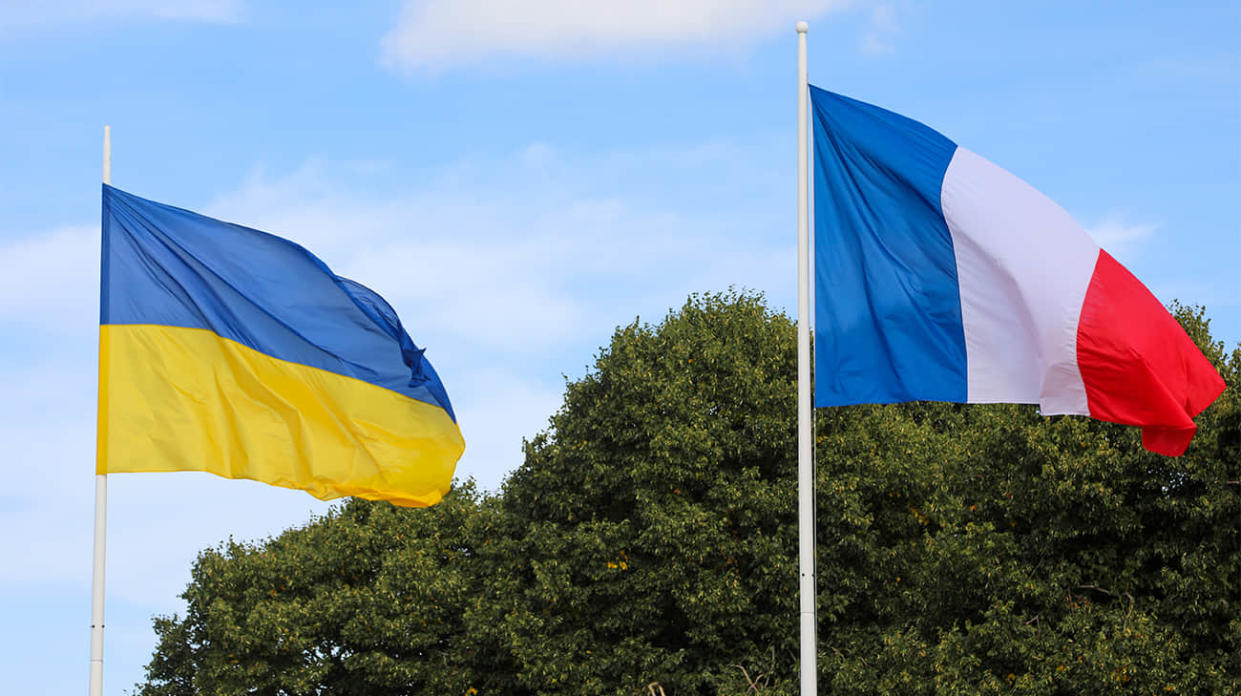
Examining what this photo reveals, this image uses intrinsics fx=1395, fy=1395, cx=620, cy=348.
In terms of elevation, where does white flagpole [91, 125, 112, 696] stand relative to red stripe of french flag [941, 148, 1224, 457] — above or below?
below

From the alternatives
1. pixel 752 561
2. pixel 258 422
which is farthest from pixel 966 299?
pixel 752 561

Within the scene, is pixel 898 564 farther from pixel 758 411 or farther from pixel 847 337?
pixel 847 337

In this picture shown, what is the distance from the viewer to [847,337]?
42.8 feet

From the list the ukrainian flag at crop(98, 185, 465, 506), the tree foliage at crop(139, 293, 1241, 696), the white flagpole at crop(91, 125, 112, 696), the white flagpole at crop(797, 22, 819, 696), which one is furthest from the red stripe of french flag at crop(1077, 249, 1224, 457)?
the tree foliage at crop(139, 293, 1241, 696)

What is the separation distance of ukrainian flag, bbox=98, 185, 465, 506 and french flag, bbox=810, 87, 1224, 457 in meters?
4.62

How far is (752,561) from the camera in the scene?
31812 millimetres

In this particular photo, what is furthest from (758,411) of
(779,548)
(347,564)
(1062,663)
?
(347,564)

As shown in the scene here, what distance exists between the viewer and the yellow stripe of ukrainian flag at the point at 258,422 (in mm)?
12875

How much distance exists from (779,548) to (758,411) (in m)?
3.52

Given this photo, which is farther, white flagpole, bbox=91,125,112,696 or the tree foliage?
the tree foliage

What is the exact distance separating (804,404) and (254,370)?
17.9 ft

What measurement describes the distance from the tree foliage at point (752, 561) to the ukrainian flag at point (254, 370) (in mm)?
15761

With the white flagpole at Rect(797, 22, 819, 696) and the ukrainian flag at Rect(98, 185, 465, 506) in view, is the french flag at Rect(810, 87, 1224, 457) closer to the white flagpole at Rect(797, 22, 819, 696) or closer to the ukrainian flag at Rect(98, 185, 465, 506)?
the white flagpole at Rect(797, 22, 819, 696)

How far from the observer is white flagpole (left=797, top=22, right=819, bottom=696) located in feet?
40.7
